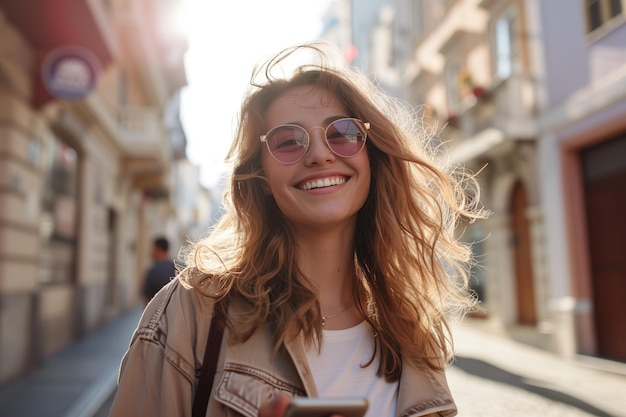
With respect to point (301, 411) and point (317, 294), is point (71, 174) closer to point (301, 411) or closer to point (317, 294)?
point (317, 294)

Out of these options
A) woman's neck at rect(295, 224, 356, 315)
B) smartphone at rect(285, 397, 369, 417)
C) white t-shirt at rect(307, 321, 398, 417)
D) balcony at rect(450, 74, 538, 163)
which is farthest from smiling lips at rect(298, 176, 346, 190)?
balcony at rect(450, 74, 538, 163)

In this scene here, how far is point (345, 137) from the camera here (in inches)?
72.8

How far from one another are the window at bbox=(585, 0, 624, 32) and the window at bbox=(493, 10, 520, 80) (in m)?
2.37

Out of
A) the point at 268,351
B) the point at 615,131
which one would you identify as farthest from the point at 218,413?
the point at 615,131

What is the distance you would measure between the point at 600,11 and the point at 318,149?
8.93 metres

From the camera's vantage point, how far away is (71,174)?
36.7ft

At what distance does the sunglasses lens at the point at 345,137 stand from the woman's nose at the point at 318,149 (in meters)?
0.02

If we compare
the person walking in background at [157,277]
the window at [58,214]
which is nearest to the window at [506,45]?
the person walking in background at [157,277]

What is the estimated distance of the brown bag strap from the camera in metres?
1.50

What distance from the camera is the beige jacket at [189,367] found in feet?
4.82

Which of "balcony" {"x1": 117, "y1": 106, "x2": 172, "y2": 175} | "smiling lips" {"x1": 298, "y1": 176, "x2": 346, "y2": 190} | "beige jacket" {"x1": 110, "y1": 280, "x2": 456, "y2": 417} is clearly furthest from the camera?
"balcony" {"x1": 117, "y1": 106, "x2": 172, "y2": 175}

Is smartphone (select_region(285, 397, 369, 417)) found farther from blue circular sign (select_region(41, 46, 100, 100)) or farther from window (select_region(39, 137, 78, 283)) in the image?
window (select_region(39, 137, 78, 283))

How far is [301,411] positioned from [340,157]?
101 cm

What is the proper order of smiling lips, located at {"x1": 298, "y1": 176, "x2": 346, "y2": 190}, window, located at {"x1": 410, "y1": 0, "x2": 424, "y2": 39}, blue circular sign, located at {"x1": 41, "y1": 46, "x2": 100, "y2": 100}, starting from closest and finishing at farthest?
smiling lips, located at {"x1": 298, "y1": 176, "x2": 346, "y2": 190} < blue circular sign, located at {"x1": 41, "y1": 46, "x2": 100, "y2": 100} < window, located at {"x1": 410, "y1": 0, "x2": 424, "y2": 39}
